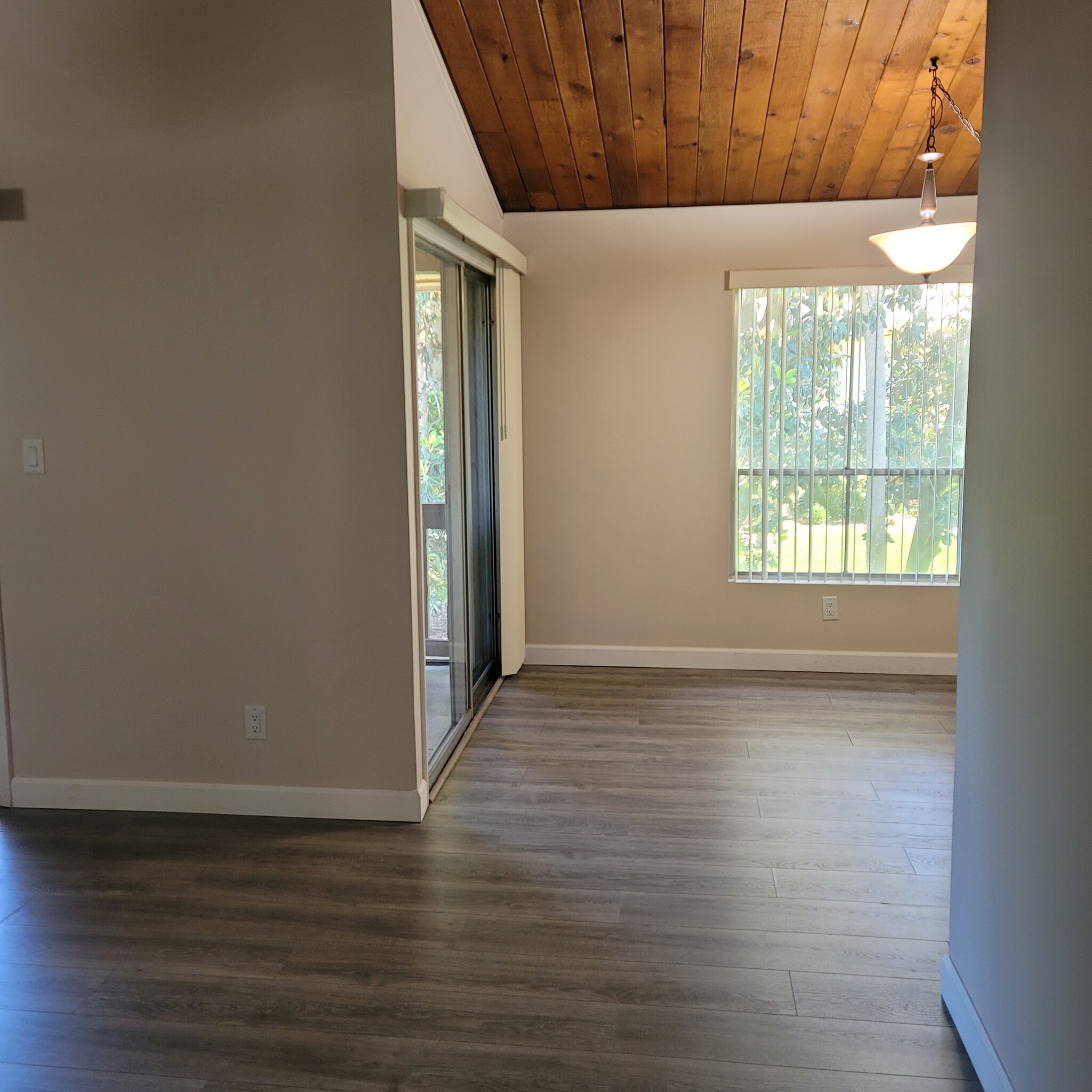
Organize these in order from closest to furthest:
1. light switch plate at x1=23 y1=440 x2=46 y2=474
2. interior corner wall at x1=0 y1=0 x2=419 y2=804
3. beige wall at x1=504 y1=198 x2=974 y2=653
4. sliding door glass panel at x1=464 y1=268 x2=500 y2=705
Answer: interior corner wall at x1=0 y1=0 x2=419 y2=804
light switch plate at x1=23 y1=440 x2=46 y2=474
sliding door glass panel at x1=464 y1=268 x2=500 y2=705
beige wall at x1=504 y1=198 x2=974 y2=653

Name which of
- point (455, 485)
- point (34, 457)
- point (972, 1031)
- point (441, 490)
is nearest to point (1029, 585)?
point (972, 1031)

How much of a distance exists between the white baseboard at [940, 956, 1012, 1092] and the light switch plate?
2.96 meters

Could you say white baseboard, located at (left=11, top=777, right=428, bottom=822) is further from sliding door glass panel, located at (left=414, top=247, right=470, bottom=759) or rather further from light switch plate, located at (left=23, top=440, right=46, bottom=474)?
light switch plate, located at (left=23, top=440, right=46, bottom=474)

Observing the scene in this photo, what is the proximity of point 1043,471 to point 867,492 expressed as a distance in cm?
306

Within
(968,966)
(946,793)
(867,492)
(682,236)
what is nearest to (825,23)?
(682,236)

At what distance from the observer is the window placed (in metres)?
4.55

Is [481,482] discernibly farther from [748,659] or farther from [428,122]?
[748,659]

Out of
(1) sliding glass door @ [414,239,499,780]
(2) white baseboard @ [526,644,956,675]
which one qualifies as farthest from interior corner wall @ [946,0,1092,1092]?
(2) white baseboard @ [526,644,956,675]

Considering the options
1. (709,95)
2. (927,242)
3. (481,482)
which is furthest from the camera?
(481,482)

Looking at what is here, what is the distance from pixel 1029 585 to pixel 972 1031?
0.95 meters

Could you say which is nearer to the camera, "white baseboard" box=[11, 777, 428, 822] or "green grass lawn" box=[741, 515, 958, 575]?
"white baseboard" box=[11, 777, 428, 822]

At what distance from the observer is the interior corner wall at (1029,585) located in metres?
1.55

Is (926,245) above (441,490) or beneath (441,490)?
above

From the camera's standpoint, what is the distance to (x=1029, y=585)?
1768 mm
